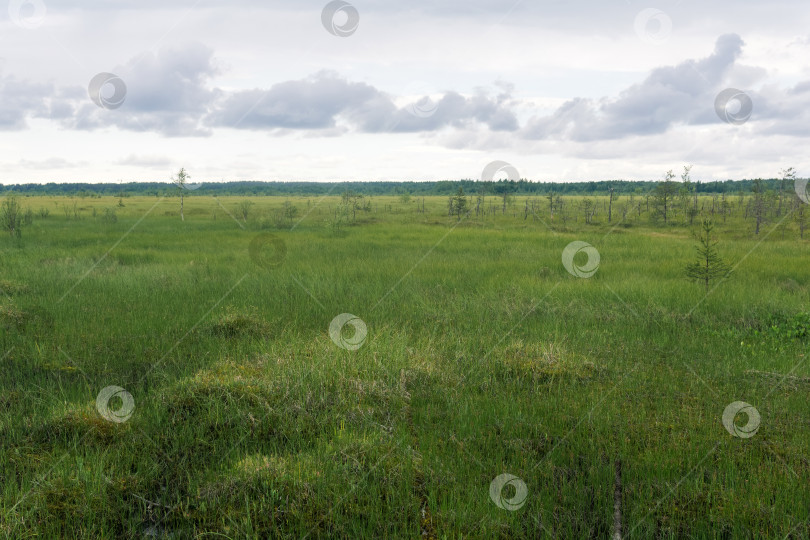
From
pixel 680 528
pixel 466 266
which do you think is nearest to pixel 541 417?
pixel 680 528

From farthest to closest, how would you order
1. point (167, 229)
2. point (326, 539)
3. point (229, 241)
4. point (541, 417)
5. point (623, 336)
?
point (167, 229), point (229, 241), point (623, 336), point (541, 417), point (326, 539)

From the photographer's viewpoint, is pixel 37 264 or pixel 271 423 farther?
pixel 37 264

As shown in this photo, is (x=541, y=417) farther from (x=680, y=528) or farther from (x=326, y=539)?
(x=326, y=539)

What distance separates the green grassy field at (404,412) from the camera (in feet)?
12.9

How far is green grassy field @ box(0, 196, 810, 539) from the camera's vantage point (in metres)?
3.94

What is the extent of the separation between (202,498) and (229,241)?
21478 mm

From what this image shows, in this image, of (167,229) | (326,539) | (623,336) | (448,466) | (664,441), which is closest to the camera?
(326,539)

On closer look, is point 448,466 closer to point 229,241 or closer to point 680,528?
point 680,528

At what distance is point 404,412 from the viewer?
5.57 m

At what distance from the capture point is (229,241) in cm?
2427

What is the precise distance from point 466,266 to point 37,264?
13.9 m

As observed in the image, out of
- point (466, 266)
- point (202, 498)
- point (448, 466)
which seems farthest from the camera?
point (466, 266)

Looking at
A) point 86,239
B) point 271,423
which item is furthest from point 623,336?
point 86,239

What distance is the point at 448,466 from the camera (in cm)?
451
